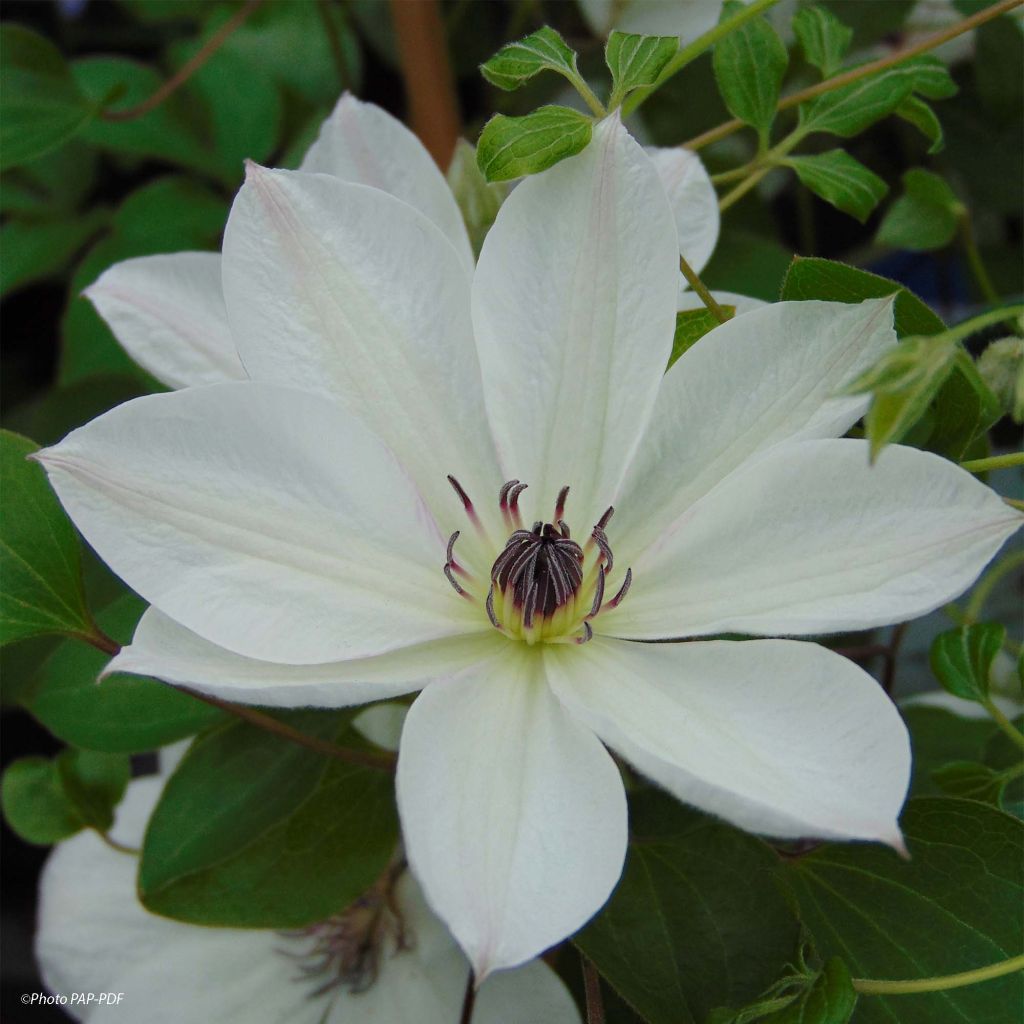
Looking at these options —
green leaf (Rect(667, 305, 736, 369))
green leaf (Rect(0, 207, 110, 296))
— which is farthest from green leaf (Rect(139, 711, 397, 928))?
green leaf (Rect(0, 207, 110, 296))

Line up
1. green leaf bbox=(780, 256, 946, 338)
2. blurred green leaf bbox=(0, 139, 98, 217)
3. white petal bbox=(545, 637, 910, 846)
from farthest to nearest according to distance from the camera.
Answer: blurred green leaf bbox=(0, 139, 98, 217), green leaf bbox=(780, 256, 946, 338), white petal bbox=(545, 637, 910, 846)

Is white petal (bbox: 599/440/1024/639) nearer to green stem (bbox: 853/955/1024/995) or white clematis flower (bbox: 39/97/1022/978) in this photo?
white clematis flower (bbox: 39/97/1022/978)

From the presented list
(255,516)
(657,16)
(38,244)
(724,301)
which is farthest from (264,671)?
(38,244)

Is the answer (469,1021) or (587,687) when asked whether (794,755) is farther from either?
(469,1021)

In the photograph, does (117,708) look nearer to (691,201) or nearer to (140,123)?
(691,201)

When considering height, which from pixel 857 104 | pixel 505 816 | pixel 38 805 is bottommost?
pixel 38 805

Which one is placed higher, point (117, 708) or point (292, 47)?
point (292, 47)
